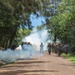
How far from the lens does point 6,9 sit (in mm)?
37812

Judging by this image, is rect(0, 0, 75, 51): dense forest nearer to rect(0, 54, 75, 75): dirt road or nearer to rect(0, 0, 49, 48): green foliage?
rect(0, 0, 49, 48): green foliage

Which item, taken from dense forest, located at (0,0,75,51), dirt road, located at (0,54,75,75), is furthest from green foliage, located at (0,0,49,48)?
dirt road, located at (0,54,75,75)

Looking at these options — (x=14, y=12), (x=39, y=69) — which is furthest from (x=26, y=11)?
(x=39, y=69)

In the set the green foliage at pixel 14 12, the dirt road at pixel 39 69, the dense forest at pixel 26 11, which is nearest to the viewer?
the dirt road at pixel 39 69

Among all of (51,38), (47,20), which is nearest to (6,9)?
(47,20)

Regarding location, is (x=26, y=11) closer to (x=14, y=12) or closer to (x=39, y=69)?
(x=14, y=12)

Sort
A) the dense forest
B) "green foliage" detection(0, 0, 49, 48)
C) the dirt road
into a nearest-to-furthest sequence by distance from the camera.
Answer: the dirt road
"green foliage" detection(0, 0, 49, 48)
the dense forest

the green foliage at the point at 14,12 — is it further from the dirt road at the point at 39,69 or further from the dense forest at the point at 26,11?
the dirt road at the point at 39,69

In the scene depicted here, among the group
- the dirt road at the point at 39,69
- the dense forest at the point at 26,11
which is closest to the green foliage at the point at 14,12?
the dense forest at the point at 26,11

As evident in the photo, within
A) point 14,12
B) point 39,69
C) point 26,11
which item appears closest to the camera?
point 39,69

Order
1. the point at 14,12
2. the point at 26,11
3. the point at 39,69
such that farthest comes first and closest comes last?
the point at 26,11, the point at 14,12, the point at 39,69

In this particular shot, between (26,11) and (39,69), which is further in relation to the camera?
(26,11)

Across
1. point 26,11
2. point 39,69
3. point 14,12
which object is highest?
point 26,11

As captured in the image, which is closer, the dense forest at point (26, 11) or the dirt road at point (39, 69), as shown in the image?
the dirt road at point (39, 69)
